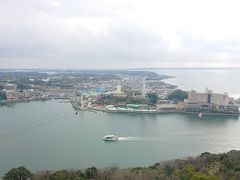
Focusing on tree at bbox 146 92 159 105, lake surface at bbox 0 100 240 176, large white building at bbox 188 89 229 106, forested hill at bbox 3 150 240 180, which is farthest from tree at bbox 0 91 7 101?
forested hill at bbox 3 150 240 180

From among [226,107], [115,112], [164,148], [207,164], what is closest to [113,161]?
[164,148]

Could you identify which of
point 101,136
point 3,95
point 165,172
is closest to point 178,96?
point 101,136

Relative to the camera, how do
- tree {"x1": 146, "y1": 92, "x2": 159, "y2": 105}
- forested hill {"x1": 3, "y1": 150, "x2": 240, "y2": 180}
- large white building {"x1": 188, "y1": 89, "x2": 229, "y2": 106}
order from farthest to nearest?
tree {"x1": 146, "y1": 92, "x2": 159, "y2": 105} → large white building {"x1": 188, "y1": 89, "x2": 229, "y2": 106} → forested hill {"x1": 3, "y1": 150, "x2": 240, "y2": 180}

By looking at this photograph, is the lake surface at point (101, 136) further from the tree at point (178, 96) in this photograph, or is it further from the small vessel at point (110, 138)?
the tree at point (178, 96)

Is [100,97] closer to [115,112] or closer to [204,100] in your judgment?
[115,112]

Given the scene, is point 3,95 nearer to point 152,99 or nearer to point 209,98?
point 152,99

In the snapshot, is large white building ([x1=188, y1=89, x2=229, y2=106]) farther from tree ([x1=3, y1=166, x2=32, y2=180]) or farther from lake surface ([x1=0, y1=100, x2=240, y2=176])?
tree ([x1=3, y1=166, x2=32, y2=180])

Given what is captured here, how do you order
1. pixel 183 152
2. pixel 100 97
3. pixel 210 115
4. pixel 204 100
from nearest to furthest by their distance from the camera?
pixel 183 152 < pixel 210 115 < pixel 204 100 < pixel 100 97
